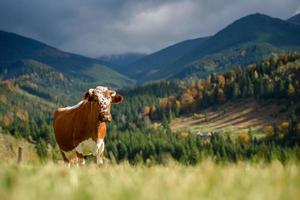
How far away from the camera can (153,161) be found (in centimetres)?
1102

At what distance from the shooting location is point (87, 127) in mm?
17188

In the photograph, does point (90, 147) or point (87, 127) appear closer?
point (90, 147)

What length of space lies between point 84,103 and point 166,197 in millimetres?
13644

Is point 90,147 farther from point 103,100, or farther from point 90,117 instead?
point 103,100

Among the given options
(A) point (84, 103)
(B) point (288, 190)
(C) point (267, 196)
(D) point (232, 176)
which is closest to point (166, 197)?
(C) point (267, 196)

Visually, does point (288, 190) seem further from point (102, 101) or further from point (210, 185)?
point (102, 101)

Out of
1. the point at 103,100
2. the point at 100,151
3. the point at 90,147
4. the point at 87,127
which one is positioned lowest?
the point at 100,151

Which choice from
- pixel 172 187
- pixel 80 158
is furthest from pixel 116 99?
pixel 172 187

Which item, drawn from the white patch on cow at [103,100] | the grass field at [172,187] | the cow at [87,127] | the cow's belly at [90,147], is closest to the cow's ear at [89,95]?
the cow at [87,127]

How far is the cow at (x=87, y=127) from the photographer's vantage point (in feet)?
55.4

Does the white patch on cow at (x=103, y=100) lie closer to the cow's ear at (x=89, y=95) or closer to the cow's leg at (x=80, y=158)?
the cow's ear at (x=89, y=95)

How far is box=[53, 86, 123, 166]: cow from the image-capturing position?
16.9m

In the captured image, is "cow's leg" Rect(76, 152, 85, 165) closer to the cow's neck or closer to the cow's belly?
the cow's belly

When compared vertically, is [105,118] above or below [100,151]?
above
